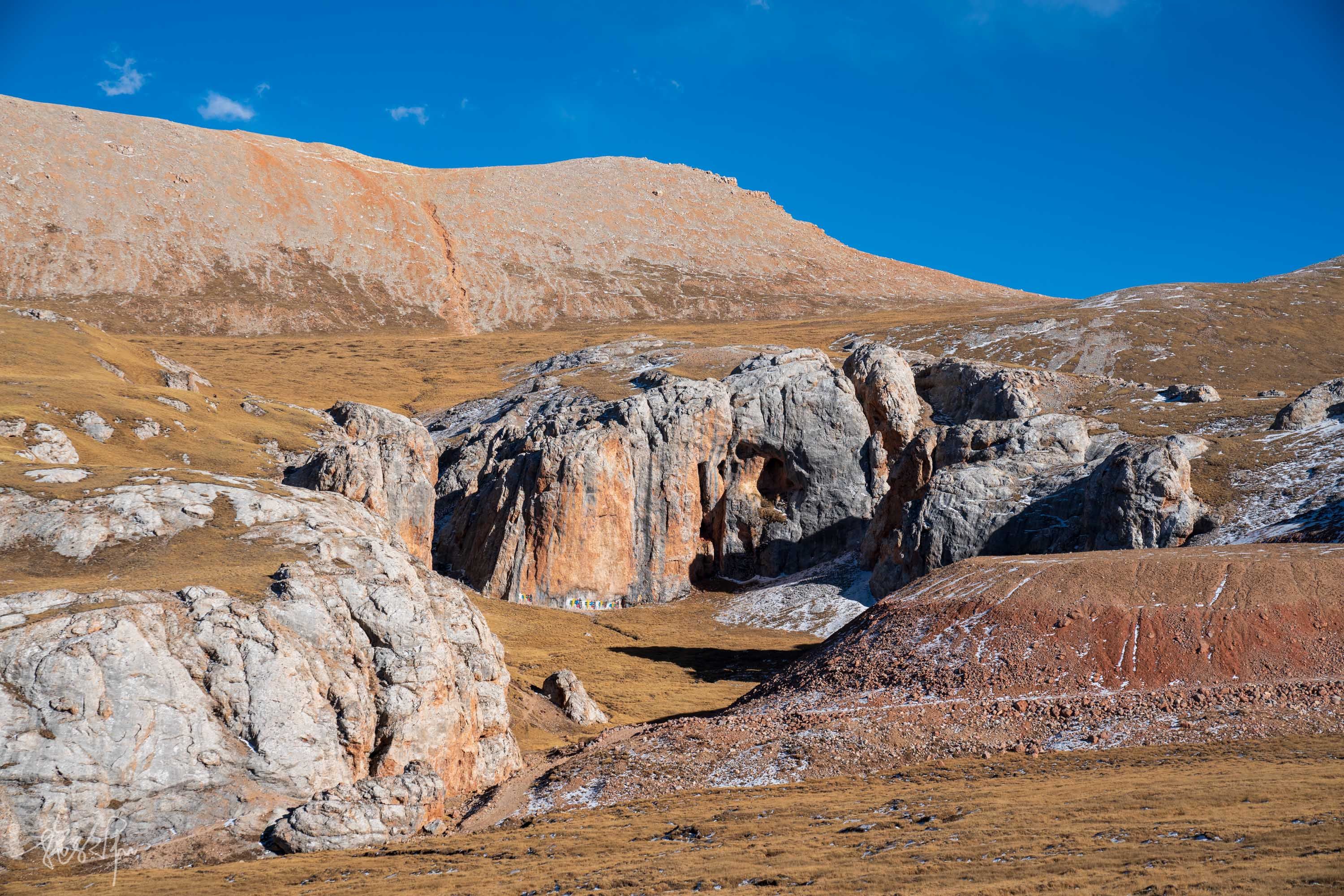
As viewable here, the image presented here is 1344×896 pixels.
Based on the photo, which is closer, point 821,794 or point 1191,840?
point 1191,840

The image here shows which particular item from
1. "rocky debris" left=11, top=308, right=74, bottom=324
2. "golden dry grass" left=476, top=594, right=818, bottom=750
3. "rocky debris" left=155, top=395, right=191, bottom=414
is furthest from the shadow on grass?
"rocky debris" left=11, top=308, right=74, bottom=324

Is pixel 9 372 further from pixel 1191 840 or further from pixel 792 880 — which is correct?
pixel 1191 840

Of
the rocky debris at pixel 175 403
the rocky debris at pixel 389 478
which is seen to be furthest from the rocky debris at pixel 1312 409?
the rocky debris at pixel 175 403

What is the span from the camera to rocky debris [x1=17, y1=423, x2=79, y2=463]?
170 feet

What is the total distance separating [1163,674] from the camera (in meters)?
34.7

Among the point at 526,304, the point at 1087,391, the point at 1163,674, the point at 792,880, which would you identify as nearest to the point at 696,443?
the point at 1087,391

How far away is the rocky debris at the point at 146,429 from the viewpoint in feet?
210

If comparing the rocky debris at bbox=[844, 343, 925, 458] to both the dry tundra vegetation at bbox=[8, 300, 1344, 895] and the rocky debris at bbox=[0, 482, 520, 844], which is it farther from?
the rocky debris at bbox=[0, 482, 520, 844]

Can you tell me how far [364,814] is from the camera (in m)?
27.6

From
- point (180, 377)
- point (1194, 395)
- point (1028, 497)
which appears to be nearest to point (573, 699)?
point (1028, 497)

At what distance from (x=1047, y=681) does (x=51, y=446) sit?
5207 cm

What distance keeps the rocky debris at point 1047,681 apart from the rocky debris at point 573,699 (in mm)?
4844

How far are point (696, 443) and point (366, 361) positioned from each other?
82132 millimetres

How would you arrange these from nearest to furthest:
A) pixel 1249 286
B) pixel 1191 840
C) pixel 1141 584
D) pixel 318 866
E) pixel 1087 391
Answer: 1. pixel 1191 840
2. pixel 318 866
3. pixel 1141 584
4. pixel 1087 391
5. pixel 1249 286
